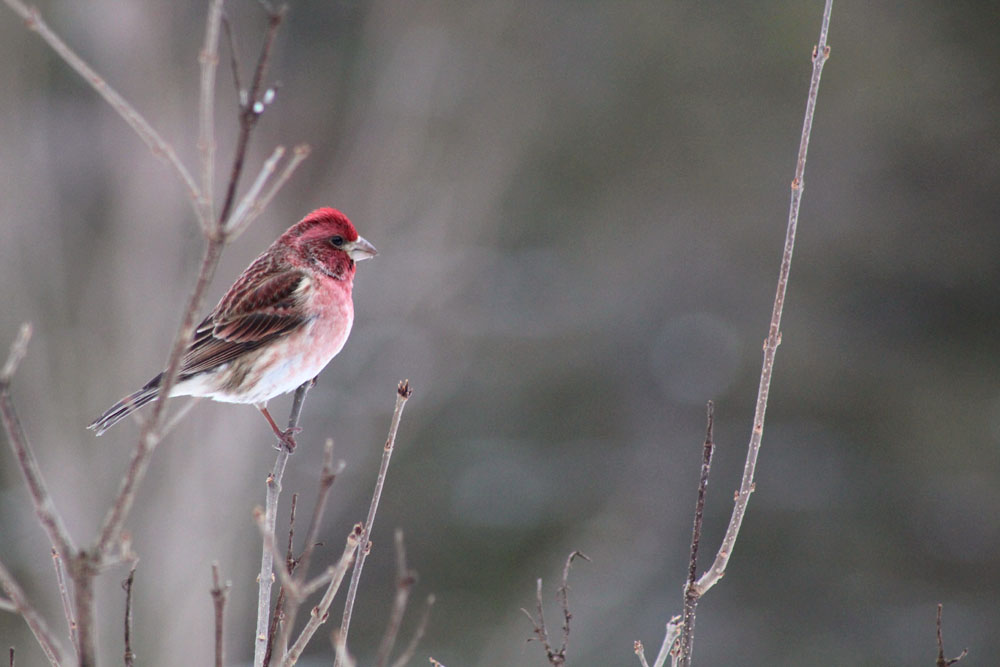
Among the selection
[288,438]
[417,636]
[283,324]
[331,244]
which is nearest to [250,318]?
[283,324]

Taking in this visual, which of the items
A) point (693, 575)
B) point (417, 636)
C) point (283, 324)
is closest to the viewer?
point (417, 636)

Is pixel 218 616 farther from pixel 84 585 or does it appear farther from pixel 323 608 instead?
pixel 323 608

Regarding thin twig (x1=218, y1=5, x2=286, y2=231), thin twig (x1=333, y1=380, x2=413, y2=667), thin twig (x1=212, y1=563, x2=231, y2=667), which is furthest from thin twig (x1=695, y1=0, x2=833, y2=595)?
thin twig (x1=218, y1=5, x2=286, y2=231)

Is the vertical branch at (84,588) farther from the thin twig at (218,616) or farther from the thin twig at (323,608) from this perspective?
the thin twig at (323,608)

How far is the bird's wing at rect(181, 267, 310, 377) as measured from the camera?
3986 millimetres

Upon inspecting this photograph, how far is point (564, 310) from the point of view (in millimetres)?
16156

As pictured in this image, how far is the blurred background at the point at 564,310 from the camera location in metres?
12.1

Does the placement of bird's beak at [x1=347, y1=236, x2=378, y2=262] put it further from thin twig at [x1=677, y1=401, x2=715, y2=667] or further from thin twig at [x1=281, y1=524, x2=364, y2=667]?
thin twig at [x1=677, y1=401, x2=715, y2=667]

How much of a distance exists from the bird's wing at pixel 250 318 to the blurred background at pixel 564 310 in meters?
7.43

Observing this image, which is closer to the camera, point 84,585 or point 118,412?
point 84,585

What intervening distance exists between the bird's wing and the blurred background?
7.43 m

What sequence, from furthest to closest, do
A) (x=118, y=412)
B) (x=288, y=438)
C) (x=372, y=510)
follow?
1. (x=118, y=412)
2. (x=288, y=438)
3. (x=372, y=510)

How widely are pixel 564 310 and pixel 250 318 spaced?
39.9ft

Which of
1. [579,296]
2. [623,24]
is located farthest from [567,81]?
[579,296]
